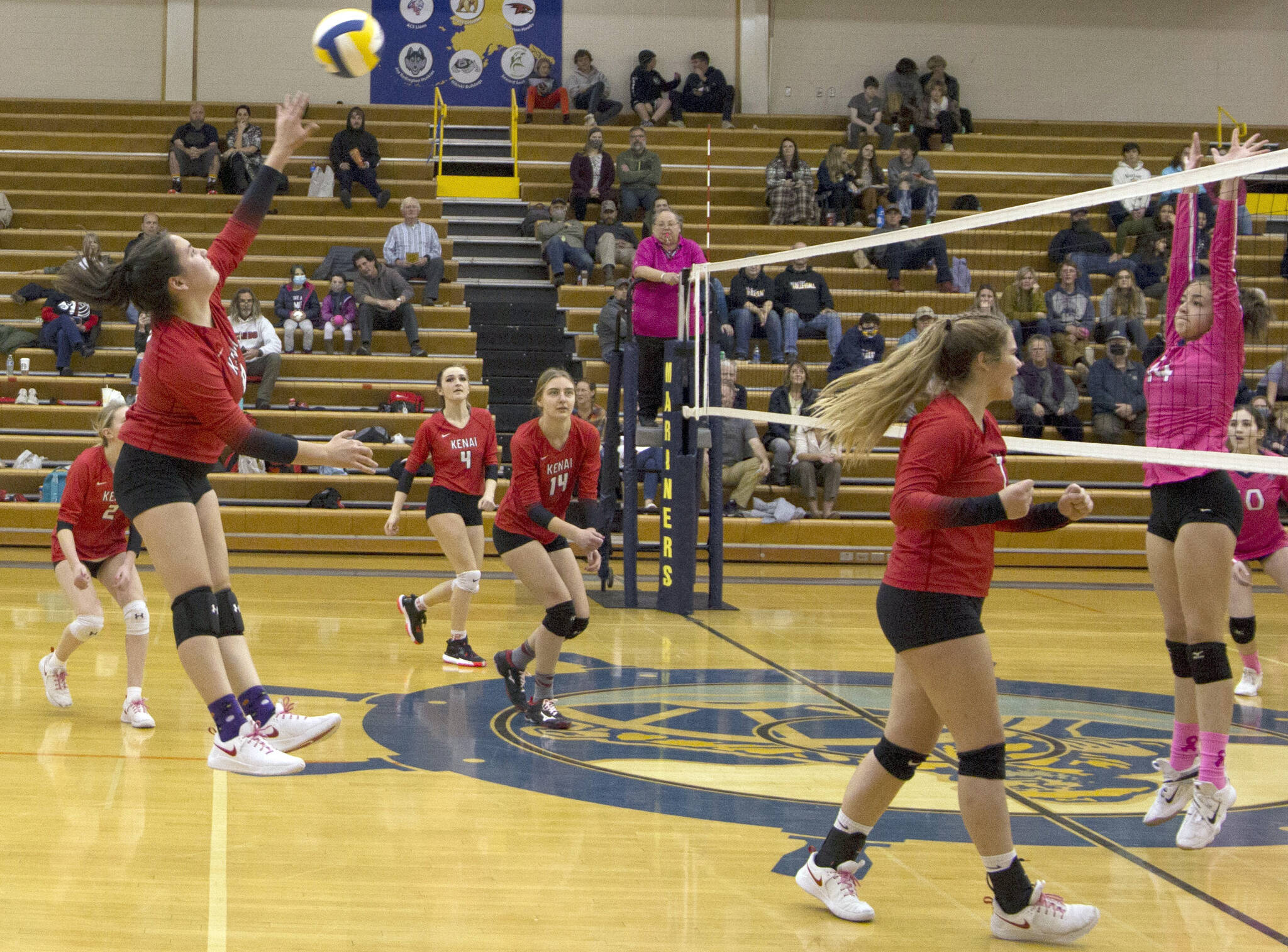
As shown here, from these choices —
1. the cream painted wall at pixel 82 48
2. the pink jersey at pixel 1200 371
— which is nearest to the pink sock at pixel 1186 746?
the pink jersey at pixel 1200 371

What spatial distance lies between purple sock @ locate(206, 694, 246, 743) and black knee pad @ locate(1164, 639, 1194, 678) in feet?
10.0

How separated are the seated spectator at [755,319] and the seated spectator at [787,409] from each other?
0.37 metres

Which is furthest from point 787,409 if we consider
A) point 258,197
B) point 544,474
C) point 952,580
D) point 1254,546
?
point 952,580

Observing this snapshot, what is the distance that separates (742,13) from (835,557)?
35.1 ft

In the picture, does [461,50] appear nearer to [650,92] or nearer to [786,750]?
[650,92]

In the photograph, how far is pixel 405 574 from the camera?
11.0 metres

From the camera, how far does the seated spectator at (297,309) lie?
14.4 meters

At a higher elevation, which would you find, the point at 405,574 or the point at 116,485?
the point at 116,485

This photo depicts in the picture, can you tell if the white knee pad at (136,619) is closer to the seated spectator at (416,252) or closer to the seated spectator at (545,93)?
the seated spectator at (416,252)

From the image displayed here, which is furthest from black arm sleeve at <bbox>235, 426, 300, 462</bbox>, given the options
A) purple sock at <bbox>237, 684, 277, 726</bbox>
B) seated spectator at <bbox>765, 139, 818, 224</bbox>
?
seated spectator at <bbox>765, 139, 818, 224</bbox>

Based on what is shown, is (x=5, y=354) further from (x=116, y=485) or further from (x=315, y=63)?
(x=116, y=485)

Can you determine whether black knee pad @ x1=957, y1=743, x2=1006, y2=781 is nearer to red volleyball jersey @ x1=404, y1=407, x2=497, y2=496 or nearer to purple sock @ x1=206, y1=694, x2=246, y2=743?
purple sock @ x1=206, y1=694, x2=246, y2=743

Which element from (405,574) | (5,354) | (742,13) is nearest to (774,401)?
(405,574)

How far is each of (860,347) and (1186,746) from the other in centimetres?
547
